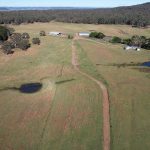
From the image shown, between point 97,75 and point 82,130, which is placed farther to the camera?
point 97,75

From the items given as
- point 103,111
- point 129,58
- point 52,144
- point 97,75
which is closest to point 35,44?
point 129,58

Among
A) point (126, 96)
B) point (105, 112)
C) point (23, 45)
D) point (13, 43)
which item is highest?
point (13, 43)

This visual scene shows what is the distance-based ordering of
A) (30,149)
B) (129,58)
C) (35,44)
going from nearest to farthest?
(30,149) → (129,58) → (35,44)

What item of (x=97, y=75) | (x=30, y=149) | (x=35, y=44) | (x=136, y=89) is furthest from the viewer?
(x=35, y=44)

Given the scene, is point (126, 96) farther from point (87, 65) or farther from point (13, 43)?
point (13, 43)

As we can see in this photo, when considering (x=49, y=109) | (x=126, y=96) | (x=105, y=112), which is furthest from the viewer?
(x=126, y=96)

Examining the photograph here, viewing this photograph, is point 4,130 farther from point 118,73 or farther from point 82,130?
point 118,73

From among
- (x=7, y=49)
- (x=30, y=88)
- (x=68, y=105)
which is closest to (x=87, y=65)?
(x=30, y=88)
